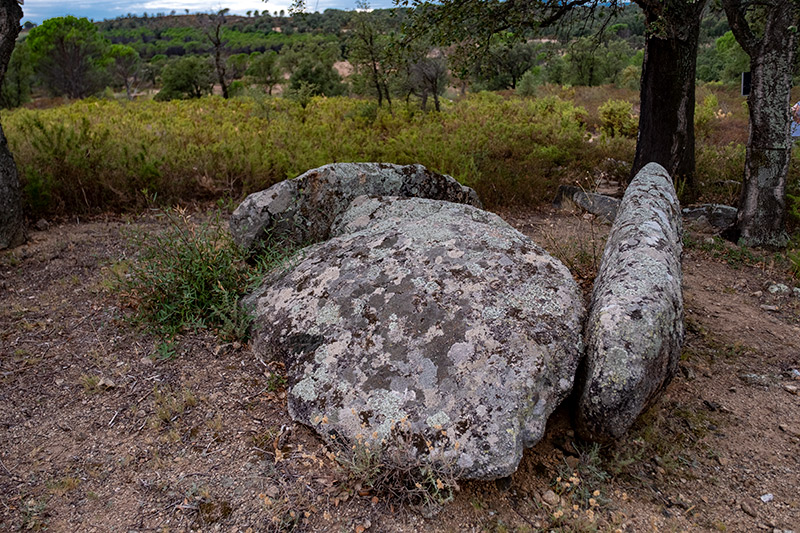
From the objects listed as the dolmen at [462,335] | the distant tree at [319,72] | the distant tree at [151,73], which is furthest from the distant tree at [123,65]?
the dolmen at [462,335]

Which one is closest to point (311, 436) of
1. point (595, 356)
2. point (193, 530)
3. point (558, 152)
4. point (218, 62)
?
point (193, 530)

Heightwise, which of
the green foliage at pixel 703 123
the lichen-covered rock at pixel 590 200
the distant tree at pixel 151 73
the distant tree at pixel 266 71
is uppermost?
the distant tree at pixel 151 73

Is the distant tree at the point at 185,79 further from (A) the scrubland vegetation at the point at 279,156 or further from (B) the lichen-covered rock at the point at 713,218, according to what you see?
(B) the lichen-covered rock at the point at 713,218

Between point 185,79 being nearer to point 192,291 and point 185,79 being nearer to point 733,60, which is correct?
point 192,291

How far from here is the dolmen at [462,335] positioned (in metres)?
2.63

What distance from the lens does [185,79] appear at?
961 inches

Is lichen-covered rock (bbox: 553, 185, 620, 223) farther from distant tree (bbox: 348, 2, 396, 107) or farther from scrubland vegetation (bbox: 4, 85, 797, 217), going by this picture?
distant tree (bbox: 348, 2, 396, 107)

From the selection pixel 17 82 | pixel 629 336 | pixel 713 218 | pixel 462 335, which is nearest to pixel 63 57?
pixel 17 82

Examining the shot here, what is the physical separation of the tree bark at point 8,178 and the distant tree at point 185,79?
64.9 ft

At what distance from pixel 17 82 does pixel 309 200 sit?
95.4ft

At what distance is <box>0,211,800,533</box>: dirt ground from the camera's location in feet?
8.15

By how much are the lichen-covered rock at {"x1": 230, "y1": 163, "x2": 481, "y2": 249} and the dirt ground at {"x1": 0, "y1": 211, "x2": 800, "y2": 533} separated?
1272 mm

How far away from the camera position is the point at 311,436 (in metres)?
2.96

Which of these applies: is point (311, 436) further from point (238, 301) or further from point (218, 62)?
point (218, 62)
